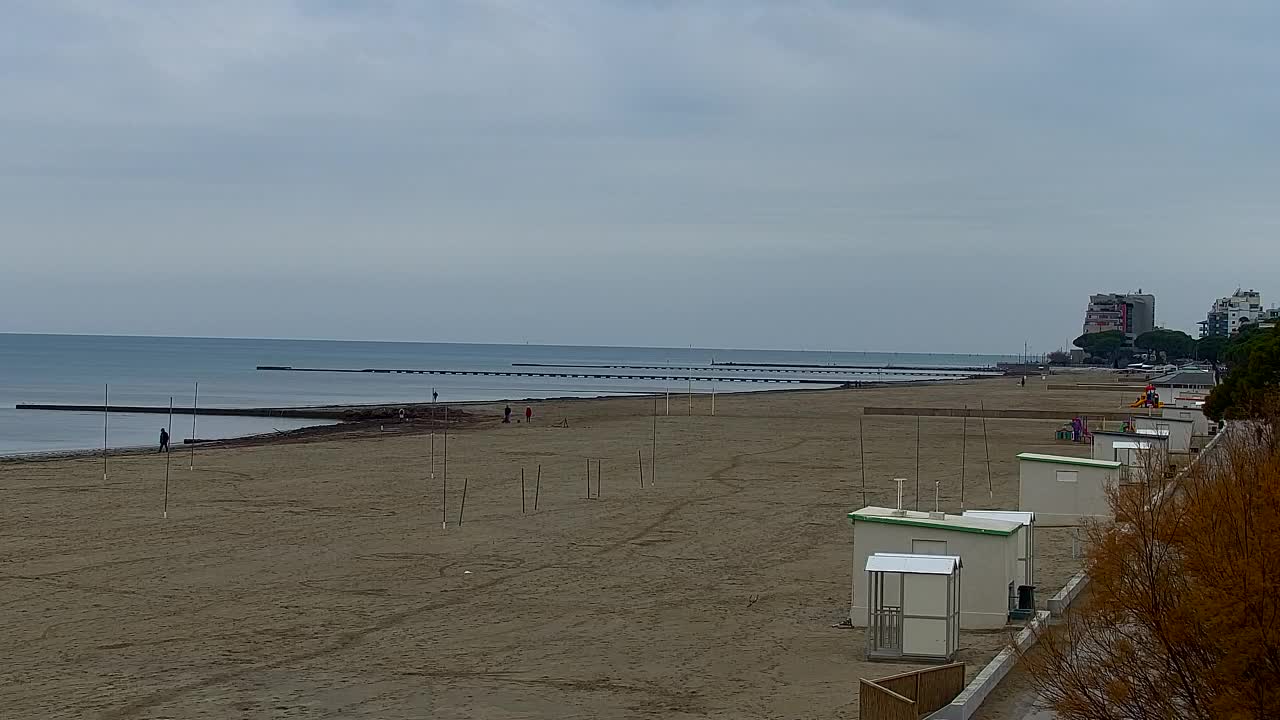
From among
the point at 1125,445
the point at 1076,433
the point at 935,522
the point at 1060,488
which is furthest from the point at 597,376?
the point at 935,522

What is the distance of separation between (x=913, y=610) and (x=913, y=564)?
55 centimetres

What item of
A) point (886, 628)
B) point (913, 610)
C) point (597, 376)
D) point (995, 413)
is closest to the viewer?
point (913, 610)

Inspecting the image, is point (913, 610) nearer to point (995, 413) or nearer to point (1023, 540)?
point (1023, 540)

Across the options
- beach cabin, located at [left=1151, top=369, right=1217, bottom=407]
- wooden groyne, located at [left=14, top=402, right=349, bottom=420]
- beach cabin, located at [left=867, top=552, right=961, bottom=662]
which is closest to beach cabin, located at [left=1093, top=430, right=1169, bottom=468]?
beach cabin, located at [left=867, top=552, right=961, bottom=662]

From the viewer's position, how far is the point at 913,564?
16.1 meters

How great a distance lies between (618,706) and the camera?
1405cm

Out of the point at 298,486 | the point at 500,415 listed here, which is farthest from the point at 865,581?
the point at 500,415

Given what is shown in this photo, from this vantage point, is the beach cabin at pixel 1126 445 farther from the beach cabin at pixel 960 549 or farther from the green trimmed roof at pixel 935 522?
the beach cabin at pixel 960 549

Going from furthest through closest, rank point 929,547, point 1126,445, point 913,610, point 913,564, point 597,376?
point 597,376 < point 1126,445 < point 929,547 < point 913,564 < point 913,610

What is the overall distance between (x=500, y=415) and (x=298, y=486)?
3712 centimetres

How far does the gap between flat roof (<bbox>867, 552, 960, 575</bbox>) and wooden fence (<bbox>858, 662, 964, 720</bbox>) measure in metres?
2.40

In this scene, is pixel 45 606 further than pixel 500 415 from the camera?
No

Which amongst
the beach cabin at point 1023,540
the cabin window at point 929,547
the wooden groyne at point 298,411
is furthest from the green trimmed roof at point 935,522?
the wooden groyne at point 298,411

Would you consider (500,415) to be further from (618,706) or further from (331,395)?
(618,706)
